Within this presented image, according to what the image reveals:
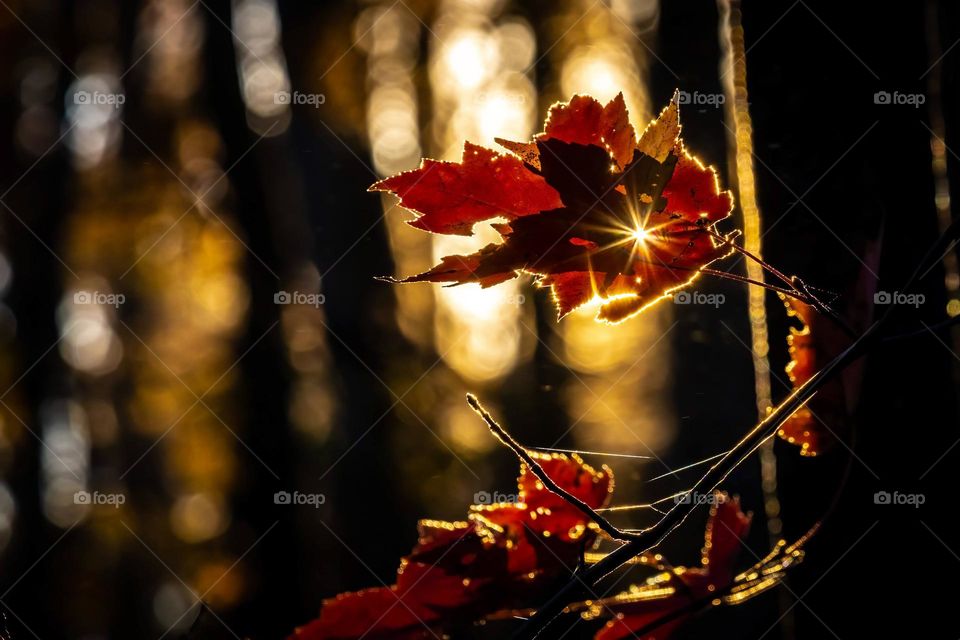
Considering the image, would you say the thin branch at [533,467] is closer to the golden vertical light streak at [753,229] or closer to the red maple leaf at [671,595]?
the red maple leaf at [671,595]

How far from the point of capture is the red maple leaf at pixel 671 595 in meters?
0.83

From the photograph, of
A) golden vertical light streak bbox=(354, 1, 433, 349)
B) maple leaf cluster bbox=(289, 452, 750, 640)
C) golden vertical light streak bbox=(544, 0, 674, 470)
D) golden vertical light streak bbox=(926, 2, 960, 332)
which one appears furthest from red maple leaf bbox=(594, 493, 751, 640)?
golden vertical light streak bbox=(354, 1, 433, 349)

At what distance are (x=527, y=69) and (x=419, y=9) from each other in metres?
1.19

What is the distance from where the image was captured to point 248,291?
4.47 m

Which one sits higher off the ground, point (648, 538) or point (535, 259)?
point (535, 259)

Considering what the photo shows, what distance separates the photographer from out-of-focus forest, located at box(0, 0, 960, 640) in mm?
1063

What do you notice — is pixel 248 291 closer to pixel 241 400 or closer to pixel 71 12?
pixel 241 400

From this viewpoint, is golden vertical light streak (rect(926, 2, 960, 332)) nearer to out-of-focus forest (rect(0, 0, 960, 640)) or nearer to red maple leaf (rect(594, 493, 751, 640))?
out-of-focus forest (rect(0, 0, 960, 640))

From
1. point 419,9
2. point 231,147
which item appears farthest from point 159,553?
point 419,9

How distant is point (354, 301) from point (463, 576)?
5.48 meters

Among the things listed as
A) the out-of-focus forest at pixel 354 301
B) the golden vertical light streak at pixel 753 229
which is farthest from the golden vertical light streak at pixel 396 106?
the golden vertical light streak at pixel 753 229

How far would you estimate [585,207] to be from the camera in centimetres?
→ 71

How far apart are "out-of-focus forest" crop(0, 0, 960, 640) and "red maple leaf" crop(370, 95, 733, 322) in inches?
11.8

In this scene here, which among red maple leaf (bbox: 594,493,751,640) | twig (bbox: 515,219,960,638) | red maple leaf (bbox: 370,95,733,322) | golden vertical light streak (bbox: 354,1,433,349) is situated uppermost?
golden vertical light streak (bbox: 354,1,433,349)
